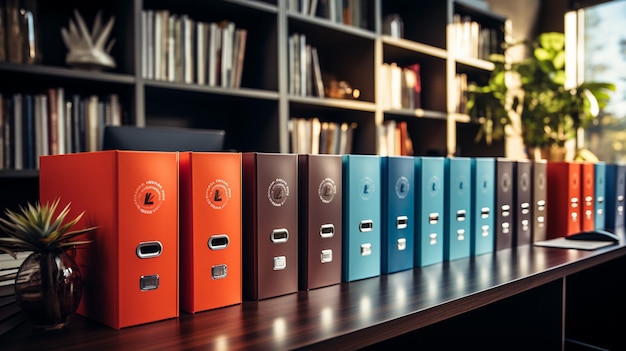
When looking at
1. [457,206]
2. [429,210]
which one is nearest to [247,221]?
[429,210]

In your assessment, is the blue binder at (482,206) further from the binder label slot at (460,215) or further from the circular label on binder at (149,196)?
the circular label on binder at (149,196)

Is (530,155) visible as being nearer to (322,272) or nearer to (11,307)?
(322,272)

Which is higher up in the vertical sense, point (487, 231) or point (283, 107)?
point (283, 107)

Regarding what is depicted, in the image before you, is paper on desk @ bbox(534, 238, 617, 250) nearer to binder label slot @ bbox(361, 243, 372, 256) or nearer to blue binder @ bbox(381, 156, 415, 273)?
blue binder @ bbox(381, 156, 415, 273)

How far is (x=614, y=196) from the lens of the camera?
1974 millimetres

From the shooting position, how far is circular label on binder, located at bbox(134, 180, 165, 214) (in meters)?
0.70

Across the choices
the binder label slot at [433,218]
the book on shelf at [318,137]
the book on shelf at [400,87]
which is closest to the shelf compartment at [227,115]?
the book on shelf at [318,137]

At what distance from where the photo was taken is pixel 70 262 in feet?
2.23

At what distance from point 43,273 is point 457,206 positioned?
2.85 ft

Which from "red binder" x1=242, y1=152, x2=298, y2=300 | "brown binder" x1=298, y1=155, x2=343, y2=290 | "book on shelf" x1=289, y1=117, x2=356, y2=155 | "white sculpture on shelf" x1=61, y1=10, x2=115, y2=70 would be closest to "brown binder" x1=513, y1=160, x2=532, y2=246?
"brown binder" x1=298, y1=155, x2=343, y2=290

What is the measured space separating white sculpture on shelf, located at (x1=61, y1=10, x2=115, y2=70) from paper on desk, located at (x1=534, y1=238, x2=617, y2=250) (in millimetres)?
1678

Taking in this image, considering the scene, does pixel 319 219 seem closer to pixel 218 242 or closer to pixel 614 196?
pixel 218 242

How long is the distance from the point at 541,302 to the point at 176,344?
35.9 inches

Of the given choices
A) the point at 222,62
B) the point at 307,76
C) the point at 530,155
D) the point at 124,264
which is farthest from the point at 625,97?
the point at 124,264
